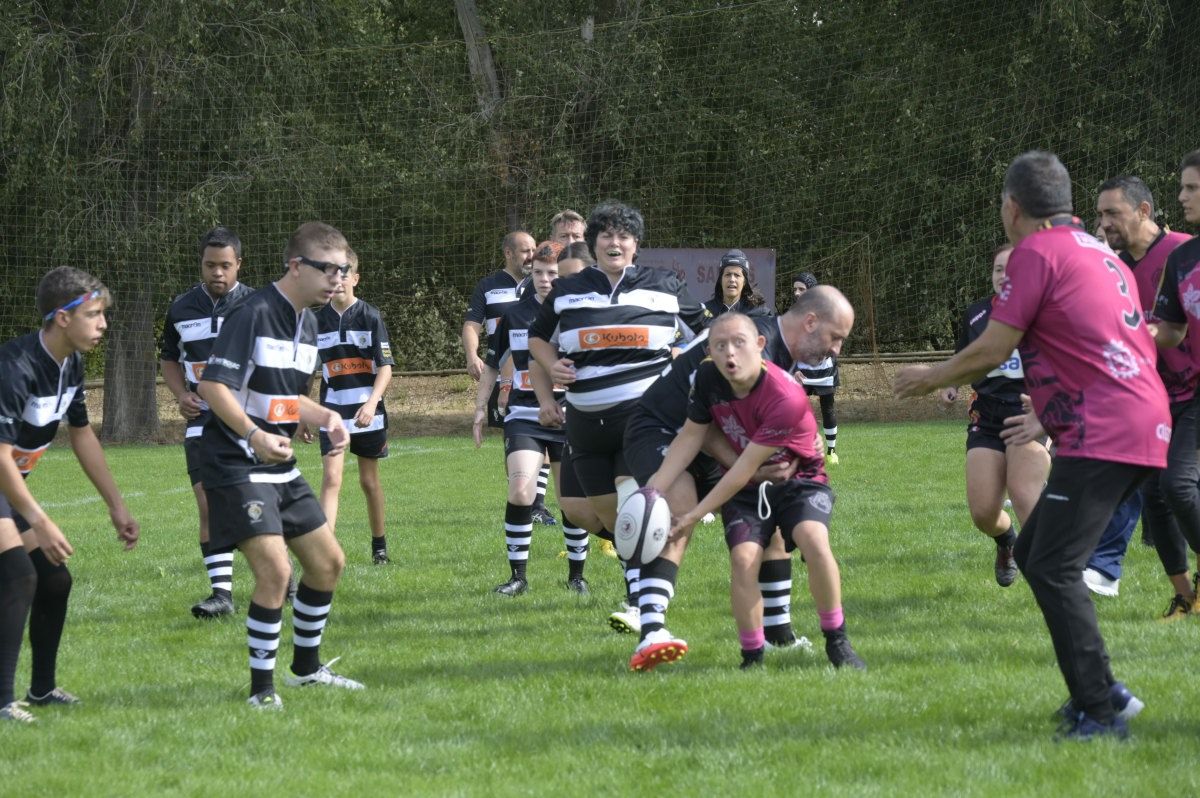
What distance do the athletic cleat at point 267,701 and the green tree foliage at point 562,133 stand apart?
1783 centimetres

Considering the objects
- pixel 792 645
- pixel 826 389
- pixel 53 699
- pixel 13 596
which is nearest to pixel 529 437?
pixel 792 645

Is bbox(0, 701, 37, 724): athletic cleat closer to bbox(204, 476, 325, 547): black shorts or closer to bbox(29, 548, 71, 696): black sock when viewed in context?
bbox(29, 548, 71, 696): black sock

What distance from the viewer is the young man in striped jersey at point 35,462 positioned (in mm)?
5348

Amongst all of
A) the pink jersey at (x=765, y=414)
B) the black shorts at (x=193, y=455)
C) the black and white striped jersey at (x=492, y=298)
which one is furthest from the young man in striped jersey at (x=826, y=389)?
the pink jersey at (x=765, y=414)

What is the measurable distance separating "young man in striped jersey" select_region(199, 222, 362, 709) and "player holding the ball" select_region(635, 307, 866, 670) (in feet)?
4.93

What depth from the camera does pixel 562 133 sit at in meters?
23.9

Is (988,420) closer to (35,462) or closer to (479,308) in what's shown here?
(479,308)

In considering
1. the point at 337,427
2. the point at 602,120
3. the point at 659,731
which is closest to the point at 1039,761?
the point at 659,731

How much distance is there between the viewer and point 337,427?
5.58 m

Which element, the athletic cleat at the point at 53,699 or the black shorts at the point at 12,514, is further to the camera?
the athletic cleat at the point at 53,699

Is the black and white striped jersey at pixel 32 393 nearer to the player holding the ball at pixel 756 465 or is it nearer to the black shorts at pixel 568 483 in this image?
the player holding the ball at pixel 756 465

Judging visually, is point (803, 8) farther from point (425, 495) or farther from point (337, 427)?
point (337, 427)

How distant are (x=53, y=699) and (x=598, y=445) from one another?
284 cm

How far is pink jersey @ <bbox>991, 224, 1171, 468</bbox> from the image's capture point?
4.60 metres
